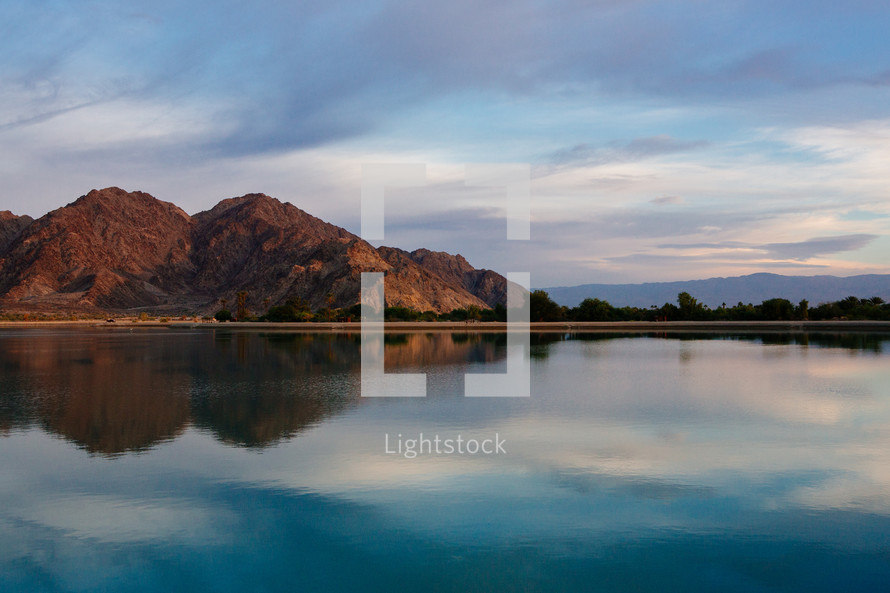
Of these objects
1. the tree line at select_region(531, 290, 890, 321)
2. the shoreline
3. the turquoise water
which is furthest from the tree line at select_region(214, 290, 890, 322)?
the turquoise water

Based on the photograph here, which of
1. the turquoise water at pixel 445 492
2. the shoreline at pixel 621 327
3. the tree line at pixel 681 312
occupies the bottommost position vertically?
the turquoise water at pixel 445 492

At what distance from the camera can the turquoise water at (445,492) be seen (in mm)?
8906

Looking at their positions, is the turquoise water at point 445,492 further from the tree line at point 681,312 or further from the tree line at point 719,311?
the tree line at point 681,312

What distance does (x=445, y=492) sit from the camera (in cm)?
1205

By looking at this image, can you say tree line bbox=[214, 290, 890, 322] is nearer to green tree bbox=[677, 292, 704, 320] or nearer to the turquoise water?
green tree bbox=[677, 292, 704, 320]

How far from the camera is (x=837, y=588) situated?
8.41 meters

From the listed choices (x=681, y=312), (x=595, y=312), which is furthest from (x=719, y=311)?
(x=595, y=312)

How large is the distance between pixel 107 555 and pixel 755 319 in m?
96.3

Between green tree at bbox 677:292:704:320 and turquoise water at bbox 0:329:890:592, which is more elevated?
green tree at bbox 677:292:704:320

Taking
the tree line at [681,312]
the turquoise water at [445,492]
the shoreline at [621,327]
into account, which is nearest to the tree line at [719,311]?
the tree line at [681,312]

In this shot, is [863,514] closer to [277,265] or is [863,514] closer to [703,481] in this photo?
[703,481]

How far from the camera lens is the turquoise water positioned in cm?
891

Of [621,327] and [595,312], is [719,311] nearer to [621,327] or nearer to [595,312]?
[595,312]

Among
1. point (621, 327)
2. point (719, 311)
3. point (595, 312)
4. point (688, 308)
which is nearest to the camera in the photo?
point (621, 327)
